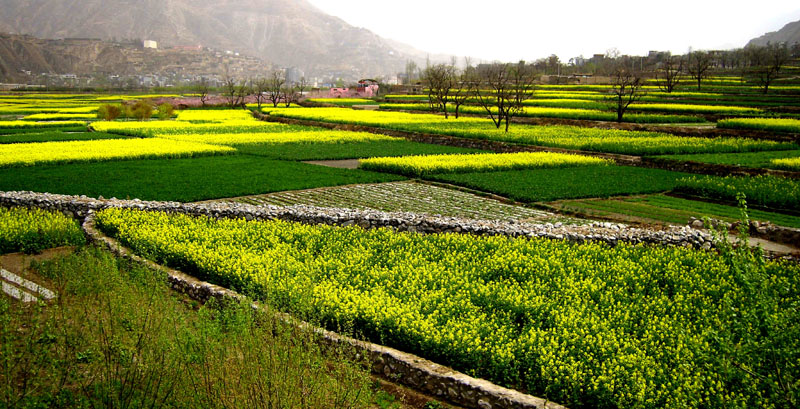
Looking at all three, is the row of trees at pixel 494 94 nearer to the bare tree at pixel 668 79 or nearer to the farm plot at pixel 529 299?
the bare tree at pixel 668 79

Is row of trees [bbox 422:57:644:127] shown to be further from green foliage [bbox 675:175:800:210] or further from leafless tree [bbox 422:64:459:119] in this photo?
green foliage [bbox 675:175:800:210]

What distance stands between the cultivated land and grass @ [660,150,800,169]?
23cm

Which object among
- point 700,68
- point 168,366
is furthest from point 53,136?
point 700,68

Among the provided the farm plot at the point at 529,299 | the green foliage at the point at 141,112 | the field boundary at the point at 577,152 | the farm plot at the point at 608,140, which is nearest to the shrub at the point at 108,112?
the green foliage at the point at 141,112

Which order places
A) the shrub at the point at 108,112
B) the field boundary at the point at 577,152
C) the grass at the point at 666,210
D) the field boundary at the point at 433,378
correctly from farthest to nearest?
the shrub at the point at 108,112 < the field boundary at the point at 577,152 < the grass at the point at 666,210 < the field boundary at the point at 433,378

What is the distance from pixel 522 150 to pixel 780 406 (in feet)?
84.2

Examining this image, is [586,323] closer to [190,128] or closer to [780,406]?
[780,406]

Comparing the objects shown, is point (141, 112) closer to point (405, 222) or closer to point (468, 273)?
point (405, 222)

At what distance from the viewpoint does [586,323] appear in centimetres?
794

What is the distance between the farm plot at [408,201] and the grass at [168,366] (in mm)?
9598

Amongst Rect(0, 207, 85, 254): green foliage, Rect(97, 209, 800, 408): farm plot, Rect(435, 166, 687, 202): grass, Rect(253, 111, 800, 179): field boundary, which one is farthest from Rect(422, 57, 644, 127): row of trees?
Rect(0, 207, 85, 254): green foliage

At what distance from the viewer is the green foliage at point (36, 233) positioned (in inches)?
511

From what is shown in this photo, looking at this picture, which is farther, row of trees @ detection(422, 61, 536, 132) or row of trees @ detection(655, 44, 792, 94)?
row of trees @ detection(655, 44, 792, 94)

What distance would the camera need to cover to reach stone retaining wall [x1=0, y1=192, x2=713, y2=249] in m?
12.5
